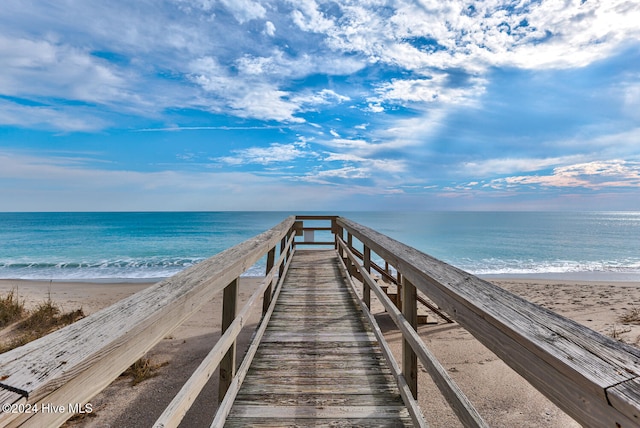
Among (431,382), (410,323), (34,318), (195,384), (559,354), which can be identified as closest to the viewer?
(559,354)

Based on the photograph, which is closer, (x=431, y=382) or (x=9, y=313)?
(x=431, y=382)

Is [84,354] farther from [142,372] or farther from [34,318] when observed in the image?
[34,318]

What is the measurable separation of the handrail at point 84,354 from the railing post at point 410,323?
4.41 feet

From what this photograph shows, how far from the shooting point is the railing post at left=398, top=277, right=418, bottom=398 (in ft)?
6.78

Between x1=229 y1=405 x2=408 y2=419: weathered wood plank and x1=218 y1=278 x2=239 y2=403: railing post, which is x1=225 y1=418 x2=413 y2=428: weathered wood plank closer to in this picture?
x1=229 y1=405 x2=408 y2=419: weathered wood plank

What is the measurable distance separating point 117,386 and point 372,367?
4.04 m

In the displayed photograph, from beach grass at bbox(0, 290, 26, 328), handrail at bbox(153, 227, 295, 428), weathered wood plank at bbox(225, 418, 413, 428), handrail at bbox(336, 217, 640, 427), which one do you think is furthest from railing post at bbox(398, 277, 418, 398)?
beach grass at bbox(0, 290, 26, 328)

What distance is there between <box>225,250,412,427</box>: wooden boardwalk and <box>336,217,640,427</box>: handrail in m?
1.33

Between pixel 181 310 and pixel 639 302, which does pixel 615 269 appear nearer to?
pixel 639 302

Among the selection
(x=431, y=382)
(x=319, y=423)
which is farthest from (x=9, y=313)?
(x=431, y=382)

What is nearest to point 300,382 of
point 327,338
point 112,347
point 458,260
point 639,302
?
point 327,338

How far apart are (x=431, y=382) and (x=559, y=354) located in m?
4.62

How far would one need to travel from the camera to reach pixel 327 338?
3.51 m

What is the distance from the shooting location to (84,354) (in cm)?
80
